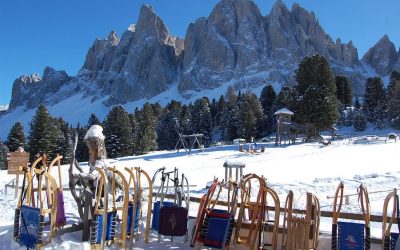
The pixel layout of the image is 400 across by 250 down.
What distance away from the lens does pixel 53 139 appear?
4722cm

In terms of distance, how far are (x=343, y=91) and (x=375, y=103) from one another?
290 inches

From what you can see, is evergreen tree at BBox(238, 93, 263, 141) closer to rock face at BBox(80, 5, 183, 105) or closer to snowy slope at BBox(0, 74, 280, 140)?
snowy slope at BBox(0, 74, 280, 140)

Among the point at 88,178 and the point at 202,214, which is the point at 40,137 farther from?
the point at 202,214

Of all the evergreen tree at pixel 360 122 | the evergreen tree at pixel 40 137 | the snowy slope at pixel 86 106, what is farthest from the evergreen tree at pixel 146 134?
the snowy slope at pixel 86 106

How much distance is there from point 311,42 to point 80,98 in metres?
111

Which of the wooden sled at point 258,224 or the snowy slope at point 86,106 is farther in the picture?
the snowy slope at point 86,106

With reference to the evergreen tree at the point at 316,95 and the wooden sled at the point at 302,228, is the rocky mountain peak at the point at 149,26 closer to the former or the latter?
the evergreen tree at the point at 316,95

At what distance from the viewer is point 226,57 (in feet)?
531

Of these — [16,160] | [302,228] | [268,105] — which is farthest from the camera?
[268,105]

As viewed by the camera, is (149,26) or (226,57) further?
(149,26)

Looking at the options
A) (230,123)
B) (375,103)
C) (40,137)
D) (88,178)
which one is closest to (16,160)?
(88,178)

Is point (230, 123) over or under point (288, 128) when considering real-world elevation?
over

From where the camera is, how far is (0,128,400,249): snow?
8.56 m

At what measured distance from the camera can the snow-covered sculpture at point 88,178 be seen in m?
7.73
